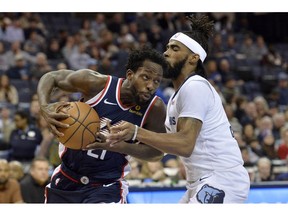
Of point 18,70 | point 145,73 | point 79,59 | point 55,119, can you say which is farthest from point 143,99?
point 79,59

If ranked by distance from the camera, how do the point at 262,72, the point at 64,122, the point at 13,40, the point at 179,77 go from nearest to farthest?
the point at 64,122, the point at 179,77, the point at 13,40, the point at 262,72

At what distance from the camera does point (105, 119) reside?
5.07 m

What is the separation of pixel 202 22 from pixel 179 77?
0.62 meters

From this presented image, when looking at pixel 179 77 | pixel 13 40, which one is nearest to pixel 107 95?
pixel 179 77

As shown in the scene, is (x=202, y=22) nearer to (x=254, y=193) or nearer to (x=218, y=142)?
(x=218, y=142)

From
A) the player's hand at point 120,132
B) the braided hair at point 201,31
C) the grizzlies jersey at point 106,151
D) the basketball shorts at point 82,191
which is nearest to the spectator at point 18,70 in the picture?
the basketball shorts at point 82,191

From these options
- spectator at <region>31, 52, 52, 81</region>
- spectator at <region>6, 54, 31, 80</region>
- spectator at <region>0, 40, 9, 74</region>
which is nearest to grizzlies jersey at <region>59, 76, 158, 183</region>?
spectator at <region>31, 52, 52, 81</region>

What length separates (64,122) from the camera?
15.1 feet

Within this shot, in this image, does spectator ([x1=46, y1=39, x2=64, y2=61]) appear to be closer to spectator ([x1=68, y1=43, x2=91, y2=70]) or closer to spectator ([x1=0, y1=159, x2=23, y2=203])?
spectator ([x1=68, y1=43, x2=91, y2=70])

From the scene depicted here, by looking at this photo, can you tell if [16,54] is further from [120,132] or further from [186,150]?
[120,132]

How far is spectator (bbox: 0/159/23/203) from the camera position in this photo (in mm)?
7508

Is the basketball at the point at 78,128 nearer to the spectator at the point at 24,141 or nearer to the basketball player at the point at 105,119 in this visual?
the basketball player at the point at 105,119

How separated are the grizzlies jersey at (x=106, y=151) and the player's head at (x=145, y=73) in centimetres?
14

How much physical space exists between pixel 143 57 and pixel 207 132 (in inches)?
32.4
